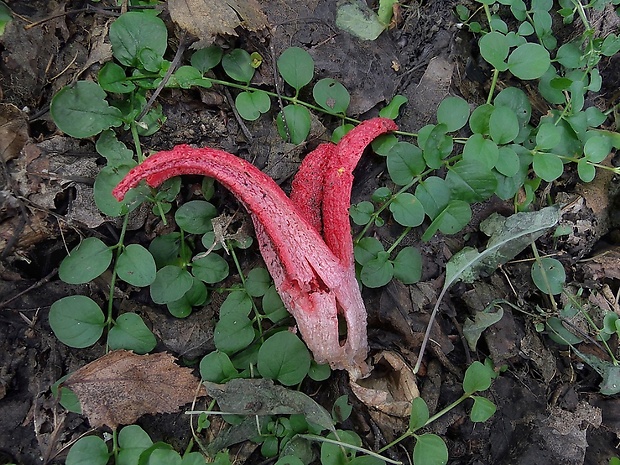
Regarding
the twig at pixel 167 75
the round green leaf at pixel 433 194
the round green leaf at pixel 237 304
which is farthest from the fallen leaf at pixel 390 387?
the twig at pixel 167 75

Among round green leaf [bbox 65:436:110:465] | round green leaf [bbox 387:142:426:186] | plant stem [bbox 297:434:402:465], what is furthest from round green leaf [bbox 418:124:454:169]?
round green leaf [bbox 65:436:110:465]

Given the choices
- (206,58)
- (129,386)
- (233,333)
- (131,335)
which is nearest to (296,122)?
(206,58)

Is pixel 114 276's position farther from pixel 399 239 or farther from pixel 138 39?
pixel 399 239

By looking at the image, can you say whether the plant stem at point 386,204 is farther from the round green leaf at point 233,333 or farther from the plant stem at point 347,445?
the plant stem at point 347,445

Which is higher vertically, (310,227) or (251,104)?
(251,104)

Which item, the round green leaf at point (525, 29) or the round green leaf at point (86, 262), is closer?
the round green leaf at point (86, 262)

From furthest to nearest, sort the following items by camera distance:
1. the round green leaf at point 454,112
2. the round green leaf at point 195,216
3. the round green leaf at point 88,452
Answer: the round green leaf at point 454,112 → the round green leaf at point 195,216 → the round green leaf at point 88,452
